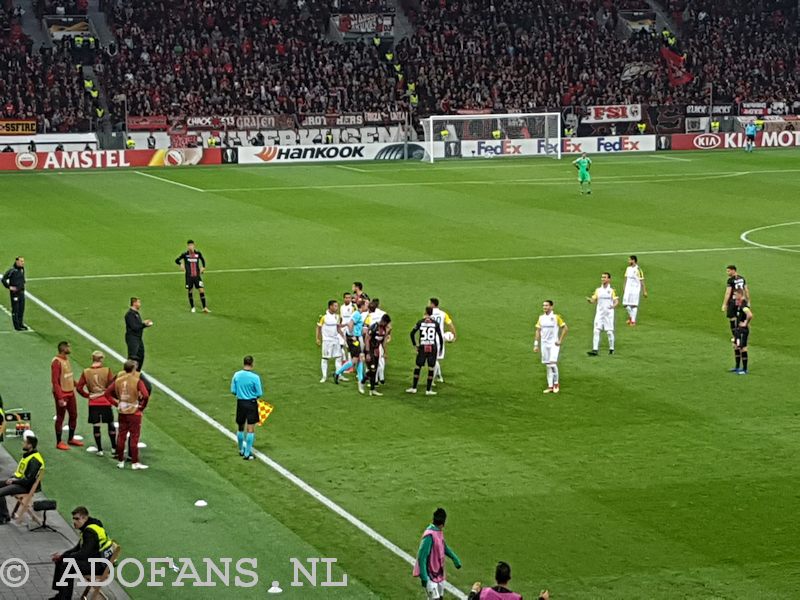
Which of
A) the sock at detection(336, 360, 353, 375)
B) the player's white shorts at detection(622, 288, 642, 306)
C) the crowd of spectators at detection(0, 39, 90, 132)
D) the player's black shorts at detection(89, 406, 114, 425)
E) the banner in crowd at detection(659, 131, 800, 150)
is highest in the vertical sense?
the crowd of spectators at detection(0, 39, 90, 132)

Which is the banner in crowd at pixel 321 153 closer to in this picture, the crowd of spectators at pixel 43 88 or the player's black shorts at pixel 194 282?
the crowd of spectators at pixel 43 88

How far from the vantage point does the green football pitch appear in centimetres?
1805

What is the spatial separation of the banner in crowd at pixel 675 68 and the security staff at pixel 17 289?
62.4 m

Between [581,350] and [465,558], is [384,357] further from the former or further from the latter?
[465,558]

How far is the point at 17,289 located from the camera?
31297 millimetres

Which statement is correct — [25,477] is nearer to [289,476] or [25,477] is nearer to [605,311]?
[289,476]

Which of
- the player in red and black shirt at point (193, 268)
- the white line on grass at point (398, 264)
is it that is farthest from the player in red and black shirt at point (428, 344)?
the white line on grass at point (398, 264)

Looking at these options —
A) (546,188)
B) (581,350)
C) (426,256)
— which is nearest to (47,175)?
(546,188)

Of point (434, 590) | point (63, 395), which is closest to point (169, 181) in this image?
point (63, 395)

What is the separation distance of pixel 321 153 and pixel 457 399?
48.4 metres

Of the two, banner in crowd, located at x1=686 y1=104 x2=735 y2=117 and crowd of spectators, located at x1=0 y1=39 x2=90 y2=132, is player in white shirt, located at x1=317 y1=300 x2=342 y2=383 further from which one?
banner in crowd, located at x1=686 y1=104 x2=735 y2=117

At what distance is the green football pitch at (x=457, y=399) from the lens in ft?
59.2

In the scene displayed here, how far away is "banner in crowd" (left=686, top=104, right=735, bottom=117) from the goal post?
12.6m

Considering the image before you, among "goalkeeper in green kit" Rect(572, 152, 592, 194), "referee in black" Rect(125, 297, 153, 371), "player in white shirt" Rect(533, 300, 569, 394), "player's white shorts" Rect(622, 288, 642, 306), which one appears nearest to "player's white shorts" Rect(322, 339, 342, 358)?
"referee in black" Rect(125, 297, 153, 371)
